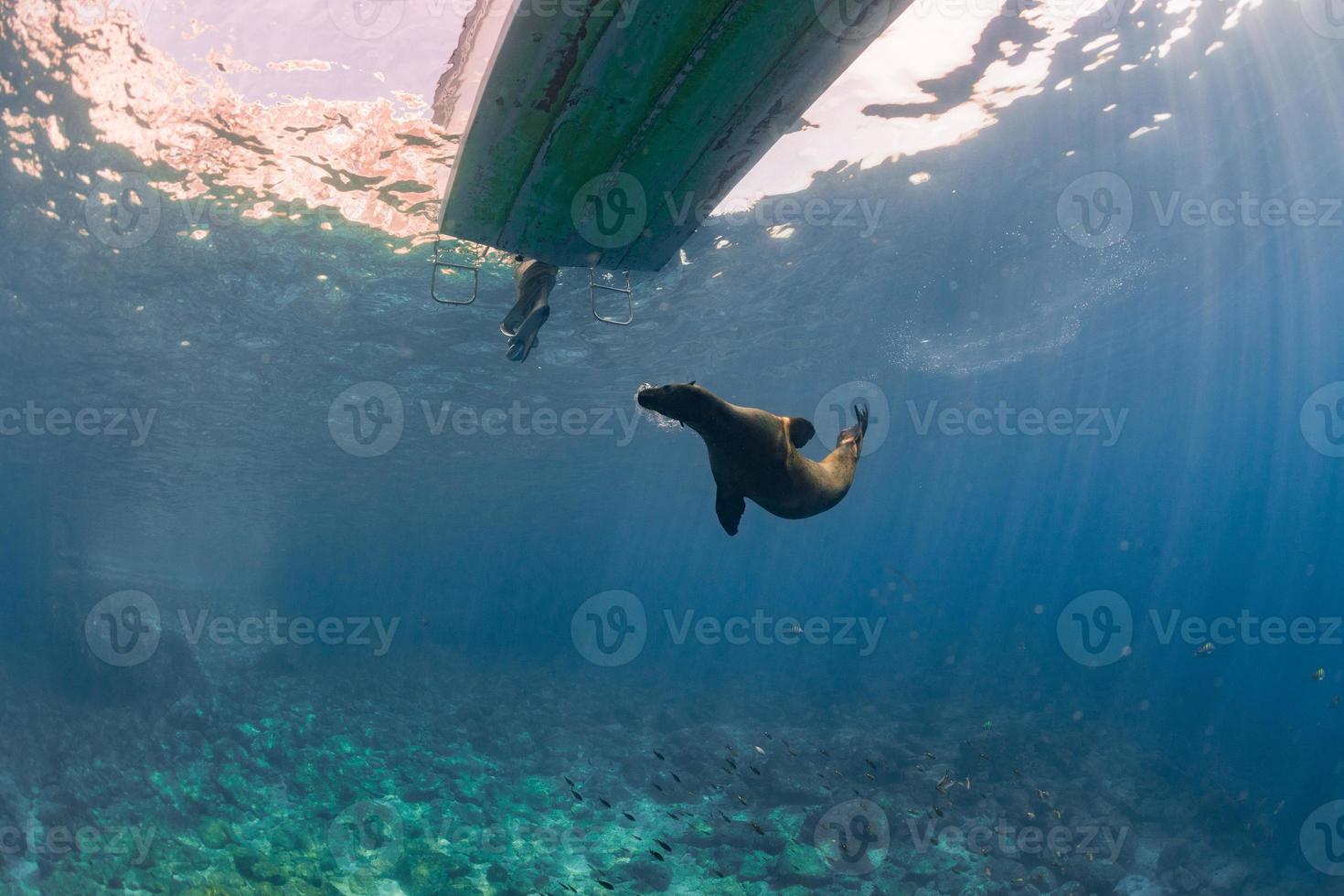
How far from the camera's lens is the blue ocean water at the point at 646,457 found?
12.6 metres

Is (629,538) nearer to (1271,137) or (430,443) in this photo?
(430,443)

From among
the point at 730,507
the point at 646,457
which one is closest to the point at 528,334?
the point at 730,507

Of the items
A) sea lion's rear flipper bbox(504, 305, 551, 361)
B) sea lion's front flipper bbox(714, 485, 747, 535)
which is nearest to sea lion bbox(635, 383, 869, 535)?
sea lion's front flipper bbox(714, 485, 747, 535)

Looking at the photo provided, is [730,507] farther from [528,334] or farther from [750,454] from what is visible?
[528,334]

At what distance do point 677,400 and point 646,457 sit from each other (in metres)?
42.0

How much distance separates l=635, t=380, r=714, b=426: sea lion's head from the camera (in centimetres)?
356

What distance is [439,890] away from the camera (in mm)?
11336

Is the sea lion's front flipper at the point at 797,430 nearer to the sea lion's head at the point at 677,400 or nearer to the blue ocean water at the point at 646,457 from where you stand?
the sea lion's head at the point at 677,400

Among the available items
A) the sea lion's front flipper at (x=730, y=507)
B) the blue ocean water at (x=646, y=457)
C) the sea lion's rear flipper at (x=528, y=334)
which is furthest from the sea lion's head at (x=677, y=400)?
the blue ocean water at (x=646, y=457)

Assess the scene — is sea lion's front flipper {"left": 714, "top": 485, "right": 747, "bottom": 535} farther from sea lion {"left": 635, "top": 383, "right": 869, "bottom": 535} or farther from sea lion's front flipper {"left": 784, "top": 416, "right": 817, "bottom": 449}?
sea lion's front flipper {"left": 784, "top": 416, "right": 817, "bottom": 449}

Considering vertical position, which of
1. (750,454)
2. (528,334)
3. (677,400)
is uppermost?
(528,334)

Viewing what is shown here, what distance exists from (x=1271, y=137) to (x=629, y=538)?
8373cm

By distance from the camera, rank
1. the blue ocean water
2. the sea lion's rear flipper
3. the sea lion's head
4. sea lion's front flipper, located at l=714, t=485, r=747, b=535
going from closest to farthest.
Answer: the sea lion's head
sea lion's front flipper, located at l=714, t=485, r=747, b=535
the sea lion's rear flipper
the blue ocean water

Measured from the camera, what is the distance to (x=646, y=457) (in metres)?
45.6
